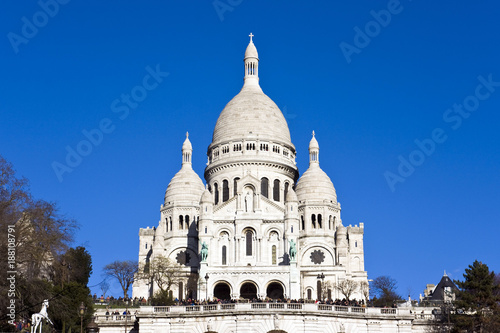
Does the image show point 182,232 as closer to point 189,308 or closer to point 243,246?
point 243,246

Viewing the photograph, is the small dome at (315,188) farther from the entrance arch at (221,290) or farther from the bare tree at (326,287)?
the entrance arch at (221,290)

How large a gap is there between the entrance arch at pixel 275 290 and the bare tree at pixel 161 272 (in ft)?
35.3

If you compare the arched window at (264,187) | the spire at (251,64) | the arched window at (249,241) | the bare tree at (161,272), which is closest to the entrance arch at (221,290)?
the bare tree at (161,272)

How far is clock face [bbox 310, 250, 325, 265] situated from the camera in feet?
352

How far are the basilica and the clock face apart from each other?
128mm

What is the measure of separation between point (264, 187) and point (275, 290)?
20243 mm

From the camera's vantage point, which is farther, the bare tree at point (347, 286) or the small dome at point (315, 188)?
the small dome at point (315, 188)

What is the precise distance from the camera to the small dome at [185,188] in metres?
113

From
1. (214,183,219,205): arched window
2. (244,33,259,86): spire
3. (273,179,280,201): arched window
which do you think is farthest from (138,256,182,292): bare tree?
(244,33,259,86): spire

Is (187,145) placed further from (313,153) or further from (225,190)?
(313,153)

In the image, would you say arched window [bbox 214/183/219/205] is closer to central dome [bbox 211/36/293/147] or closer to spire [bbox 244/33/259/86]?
central dome [bbox 211/36/293/147]

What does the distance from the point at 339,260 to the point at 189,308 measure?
152 ft

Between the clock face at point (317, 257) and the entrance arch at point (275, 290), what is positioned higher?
the clock face at point (317, 257)

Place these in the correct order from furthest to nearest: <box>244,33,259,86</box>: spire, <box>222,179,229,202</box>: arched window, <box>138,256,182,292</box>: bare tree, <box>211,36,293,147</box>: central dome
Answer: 1. <box>244,33,259,86</box>: spire
2. <box>211,36,293,147</box>: central dome
3. <box>222,179,229,202</box>: arched window
4. <box>138,256,182,292</box>: bare tree
